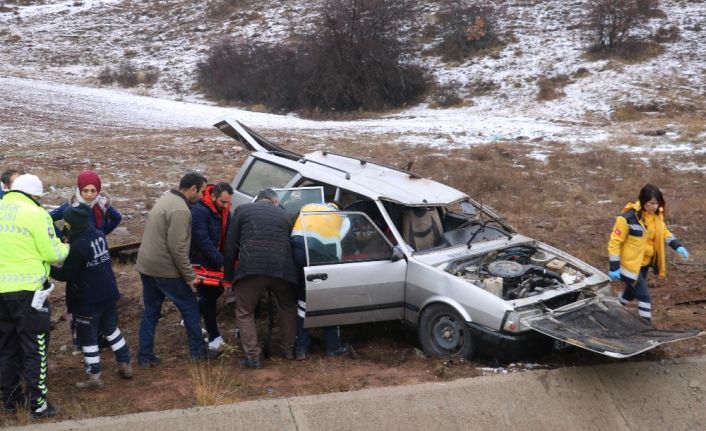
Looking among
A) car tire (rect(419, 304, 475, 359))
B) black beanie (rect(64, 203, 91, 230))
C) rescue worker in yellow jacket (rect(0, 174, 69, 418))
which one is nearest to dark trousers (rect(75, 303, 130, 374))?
rescue worker in yellow jacket (rect(0, 174, 69, 418))

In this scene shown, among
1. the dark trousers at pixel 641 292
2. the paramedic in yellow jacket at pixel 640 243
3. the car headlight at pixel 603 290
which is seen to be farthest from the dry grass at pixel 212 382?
the dark trousers at pixel 641 292

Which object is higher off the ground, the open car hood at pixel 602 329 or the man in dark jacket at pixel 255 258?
the man in dark jacket at pixel 255 258

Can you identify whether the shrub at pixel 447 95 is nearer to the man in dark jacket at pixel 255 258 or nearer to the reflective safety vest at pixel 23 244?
the man in dark jacket at pixel 255 258

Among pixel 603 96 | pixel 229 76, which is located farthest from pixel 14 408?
pixel 229 76

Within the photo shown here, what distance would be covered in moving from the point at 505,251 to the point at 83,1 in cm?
4340

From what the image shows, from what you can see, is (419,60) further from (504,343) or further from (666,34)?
(504,343)

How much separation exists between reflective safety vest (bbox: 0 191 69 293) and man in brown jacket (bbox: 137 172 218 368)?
97 centimetres

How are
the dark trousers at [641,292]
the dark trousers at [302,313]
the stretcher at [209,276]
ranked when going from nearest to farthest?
1. the dark trousers at [302,313]
2. the stretcher at [209,276]
3. the dark trousers at [641,292]

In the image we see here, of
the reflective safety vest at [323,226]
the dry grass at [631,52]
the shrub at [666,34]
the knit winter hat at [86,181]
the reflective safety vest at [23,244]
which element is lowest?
the reflective safety vest at [323,226]

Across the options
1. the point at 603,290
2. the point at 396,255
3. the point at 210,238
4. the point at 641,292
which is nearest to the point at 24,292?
the point at 210,238

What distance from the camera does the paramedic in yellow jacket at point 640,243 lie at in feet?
18.9

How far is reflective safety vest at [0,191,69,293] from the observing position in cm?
413

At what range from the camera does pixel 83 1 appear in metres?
42.6

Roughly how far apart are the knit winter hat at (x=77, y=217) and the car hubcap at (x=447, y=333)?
114 inches
